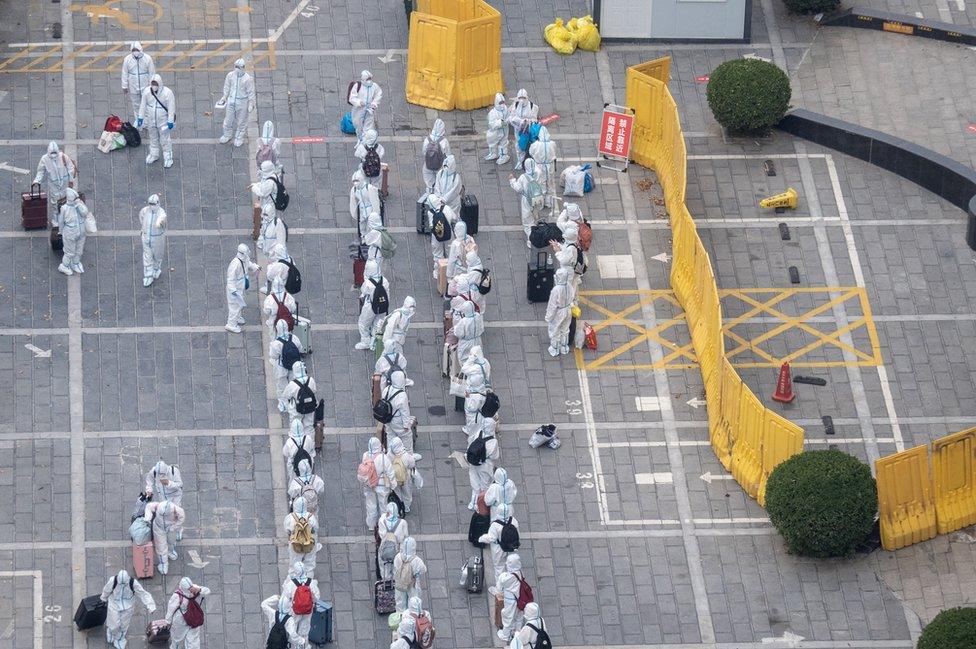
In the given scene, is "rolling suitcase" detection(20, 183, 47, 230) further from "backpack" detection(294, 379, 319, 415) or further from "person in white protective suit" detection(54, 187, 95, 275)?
"backpack" detection(294, 379, 319, 415)

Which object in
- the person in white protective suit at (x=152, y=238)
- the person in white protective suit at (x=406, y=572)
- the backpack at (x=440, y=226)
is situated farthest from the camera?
the backpack at (x=440, y=226)

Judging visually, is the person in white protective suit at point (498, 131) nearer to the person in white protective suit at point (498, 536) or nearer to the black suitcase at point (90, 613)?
the person in white protective suit at point (498, 536)

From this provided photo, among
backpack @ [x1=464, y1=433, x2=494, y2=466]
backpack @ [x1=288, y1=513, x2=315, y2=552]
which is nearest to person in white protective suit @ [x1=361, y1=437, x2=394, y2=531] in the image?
backpack @ [x1=464, y1=433, x2=494, y2=466]

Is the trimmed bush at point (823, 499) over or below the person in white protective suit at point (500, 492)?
below

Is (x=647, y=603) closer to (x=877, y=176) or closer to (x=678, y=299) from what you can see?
(x=678, y=299)

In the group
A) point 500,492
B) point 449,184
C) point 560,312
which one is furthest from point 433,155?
point 500,492

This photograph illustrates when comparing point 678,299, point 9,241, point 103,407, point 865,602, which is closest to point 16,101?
point 9,241

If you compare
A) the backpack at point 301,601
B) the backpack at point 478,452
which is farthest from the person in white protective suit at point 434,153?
the backpack at point 301,601
